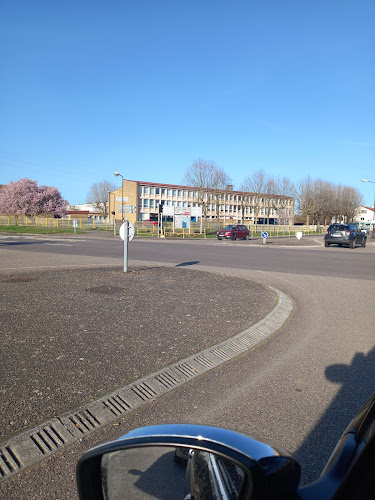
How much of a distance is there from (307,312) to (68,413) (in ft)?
16.8

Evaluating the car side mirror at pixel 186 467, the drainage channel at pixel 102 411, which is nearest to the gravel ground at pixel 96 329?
the drainage channel at pixel 102 411

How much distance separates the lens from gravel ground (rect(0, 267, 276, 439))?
342 cm

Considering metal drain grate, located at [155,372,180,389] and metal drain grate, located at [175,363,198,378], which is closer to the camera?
metal drain grate, located at [155,372,180,389]

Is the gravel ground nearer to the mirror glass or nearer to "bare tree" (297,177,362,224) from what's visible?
the mirror glass

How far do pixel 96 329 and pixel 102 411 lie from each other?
7.19 ft

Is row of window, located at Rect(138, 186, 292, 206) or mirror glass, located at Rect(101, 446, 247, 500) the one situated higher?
row of window, located at Rect(138, 186, 292, 206)

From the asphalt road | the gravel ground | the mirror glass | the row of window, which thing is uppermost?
the row of window

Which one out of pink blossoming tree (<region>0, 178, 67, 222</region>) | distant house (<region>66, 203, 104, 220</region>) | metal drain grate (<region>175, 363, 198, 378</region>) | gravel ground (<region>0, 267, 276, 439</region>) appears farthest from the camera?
distant house (<region>66, 203, 104, 220</region>)

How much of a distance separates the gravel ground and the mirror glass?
2072mm

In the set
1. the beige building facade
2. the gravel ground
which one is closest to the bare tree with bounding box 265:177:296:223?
the beige building facade

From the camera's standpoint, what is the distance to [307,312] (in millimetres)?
7078

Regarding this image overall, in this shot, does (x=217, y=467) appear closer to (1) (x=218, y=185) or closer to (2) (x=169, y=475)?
(2) (x=169, y=475)

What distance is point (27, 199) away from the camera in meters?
→ 74.6

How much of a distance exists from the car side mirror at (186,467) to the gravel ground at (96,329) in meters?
2.05
